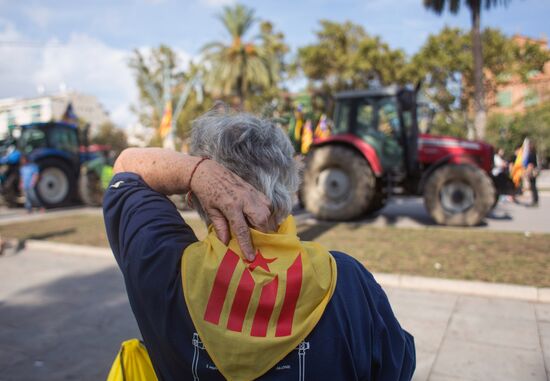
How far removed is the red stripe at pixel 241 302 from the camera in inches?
43.9

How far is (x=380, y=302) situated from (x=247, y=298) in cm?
41

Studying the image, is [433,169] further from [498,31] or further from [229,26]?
[229,26]

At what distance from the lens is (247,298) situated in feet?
3.67

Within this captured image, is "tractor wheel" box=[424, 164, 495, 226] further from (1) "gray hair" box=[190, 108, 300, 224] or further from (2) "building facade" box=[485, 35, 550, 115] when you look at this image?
(2) "building facade" box=[485, 35, 550, 115]

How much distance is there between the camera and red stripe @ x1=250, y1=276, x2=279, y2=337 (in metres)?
1.11

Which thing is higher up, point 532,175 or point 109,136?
point 109,136

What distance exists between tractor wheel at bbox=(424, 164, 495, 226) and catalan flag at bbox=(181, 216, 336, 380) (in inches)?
316

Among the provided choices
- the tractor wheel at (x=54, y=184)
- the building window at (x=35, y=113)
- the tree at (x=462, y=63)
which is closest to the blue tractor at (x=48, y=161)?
the tractor wheel at (x=54, y=184)

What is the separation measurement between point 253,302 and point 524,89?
162 feet

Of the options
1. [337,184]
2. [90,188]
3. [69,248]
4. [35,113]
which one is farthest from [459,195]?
[35,113]

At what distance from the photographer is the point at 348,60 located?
88.7 ft

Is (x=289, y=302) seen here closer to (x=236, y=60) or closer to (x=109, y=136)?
(x=236, y=60)

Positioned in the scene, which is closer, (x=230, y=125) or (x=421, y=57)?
(x=230, y=125)

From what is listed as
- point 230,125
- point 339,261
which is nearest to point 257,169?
point 230,125
